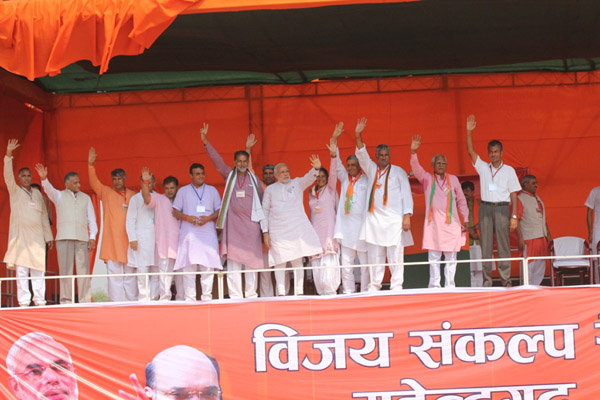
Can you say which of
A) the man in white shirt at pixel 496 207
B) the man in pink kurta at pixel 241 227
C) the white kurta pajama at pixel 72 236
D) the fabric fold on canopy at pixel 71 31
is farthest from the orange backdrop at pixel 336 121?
the fabric fold on canopy at pixel 71 31

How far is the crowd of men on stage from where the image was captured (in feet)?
24.3

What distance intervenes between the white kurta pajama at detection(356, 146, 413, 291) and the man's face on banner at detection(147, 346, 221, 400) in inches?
64.1

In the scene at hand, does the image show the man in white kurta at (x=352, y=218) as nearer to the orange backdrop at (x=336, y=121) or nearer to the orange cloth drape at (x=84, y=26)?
the orange cloth drape at (x=84, y=26)

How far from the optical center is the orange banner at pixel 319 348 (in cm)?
659

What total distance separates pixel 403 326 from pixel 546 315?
1.16 metres

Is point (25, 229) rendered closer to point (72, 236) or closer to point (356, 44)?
point (72, 236)

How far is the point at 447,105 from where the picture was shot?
1009 cm

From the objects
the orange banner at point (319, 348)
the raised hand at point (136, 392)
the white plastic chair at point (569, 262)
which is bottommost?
the raised hand at point (136, 392)

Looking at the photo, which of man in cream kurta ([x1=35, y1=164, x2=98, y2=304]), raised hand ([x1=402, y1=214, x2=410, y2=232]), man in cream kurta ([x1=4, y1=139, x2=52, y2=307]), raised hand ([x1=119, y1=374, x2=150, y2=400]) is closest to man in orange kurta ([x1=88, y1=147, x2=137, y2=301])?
man in cream kurta ([x1=35, y1=164, x2=98, y2=304])

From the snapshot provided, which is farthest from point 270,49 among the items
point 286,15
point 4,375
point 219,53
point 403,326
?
point 4,375

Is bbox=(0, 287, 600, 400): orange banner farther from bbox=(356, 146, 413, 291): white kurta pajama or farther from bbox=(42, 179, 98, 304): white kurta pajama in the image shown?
bbox=(42, 179, 98, 304): white kurta pajama

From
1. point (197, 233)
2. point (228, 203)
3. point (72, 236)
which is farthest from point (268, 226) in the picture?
point (72, 236)

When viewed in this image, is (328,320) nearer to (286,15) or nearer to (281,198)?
(281,198)

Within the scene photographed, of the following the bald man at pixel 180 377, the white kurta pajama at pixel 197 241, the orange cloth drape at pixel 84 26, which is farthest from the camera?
the white kurta pajama at pixel 197 241
